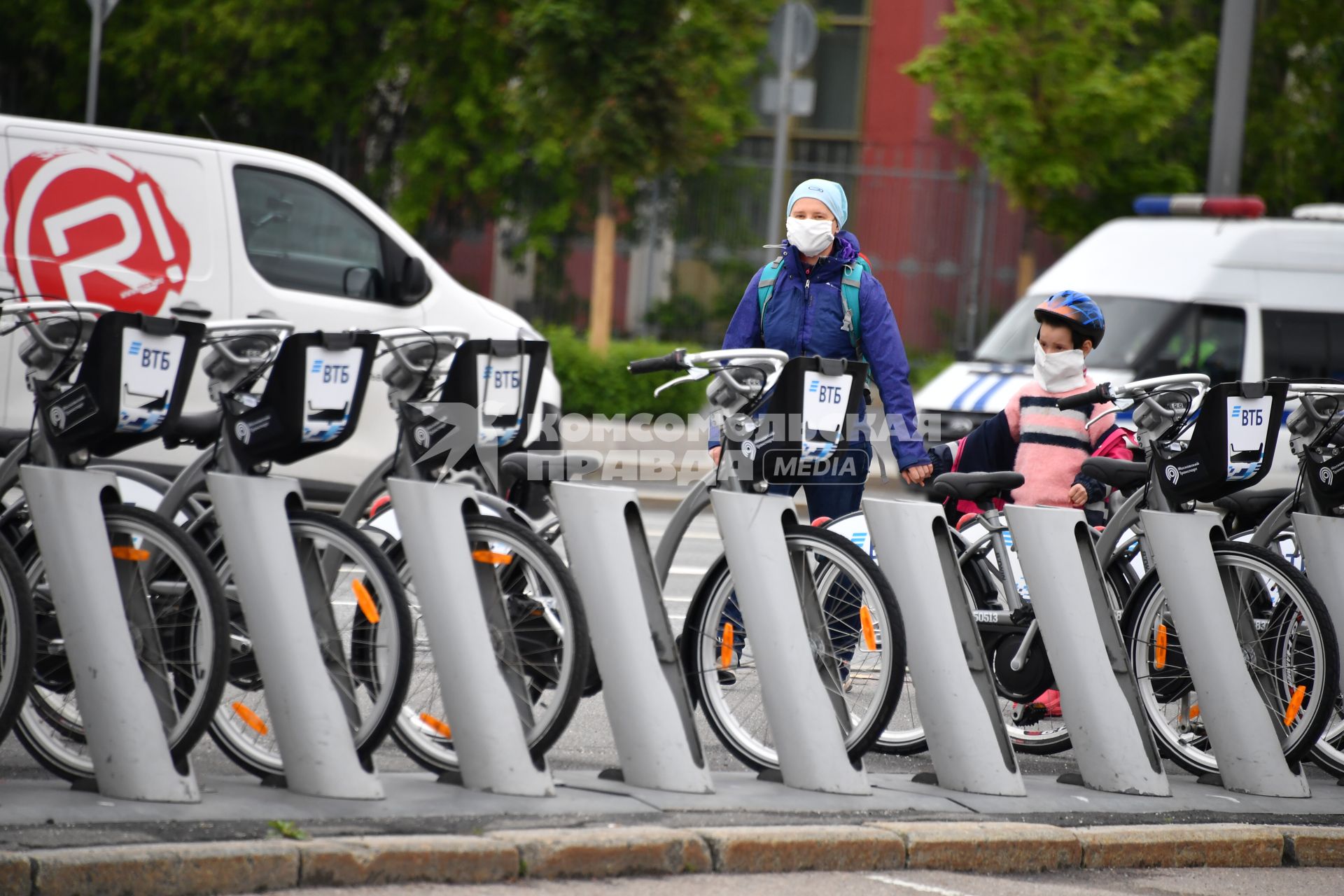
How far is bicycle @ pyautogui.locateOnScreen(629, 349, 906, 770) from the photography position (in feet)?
17.0

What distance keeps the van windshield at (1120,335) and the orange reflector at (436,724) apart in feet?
26.3

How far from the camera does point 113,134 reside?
946 cm

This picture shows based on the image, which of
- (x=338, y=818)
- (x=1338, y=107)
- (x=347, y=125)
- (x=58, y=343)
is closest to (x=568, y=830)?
(x=338, y=818)

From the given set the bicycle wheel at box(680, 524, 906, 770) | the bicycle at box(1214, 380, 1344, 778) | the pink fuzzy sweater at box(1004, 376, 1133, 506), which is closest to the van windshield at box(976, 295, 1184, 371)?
the pink fuzzy sweater at box(1004, 376, 1133, 506)

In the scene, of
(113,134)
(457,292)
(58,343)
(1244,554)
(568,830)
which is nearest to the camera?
A: (568,830)

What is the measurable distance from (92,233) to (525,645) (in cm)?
528

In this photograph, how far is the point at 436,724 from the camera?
532 cm

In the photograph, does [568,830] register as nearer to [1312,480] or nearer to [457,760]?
[457,760]

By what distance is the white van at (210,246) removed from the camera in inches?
364

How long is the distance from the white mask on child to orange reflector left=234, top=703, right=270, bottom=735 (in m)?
3.20

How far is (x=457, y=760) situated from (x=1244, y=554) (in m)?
2.58

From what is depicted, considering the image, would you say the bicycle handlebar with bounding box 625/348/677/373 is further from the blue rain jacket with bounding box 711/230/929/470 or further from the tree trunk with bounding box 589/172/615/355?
the tree trunk with bounding box 589/172/615/355

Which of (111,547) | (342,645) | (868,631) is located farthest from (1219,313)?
(111,547)

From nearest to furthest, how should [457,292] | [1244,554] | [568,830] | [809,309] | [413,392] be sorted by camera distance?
1. [568,830]
2. [413,392]
3. [1244,554]
4. [809,309]
5. [457,292]
